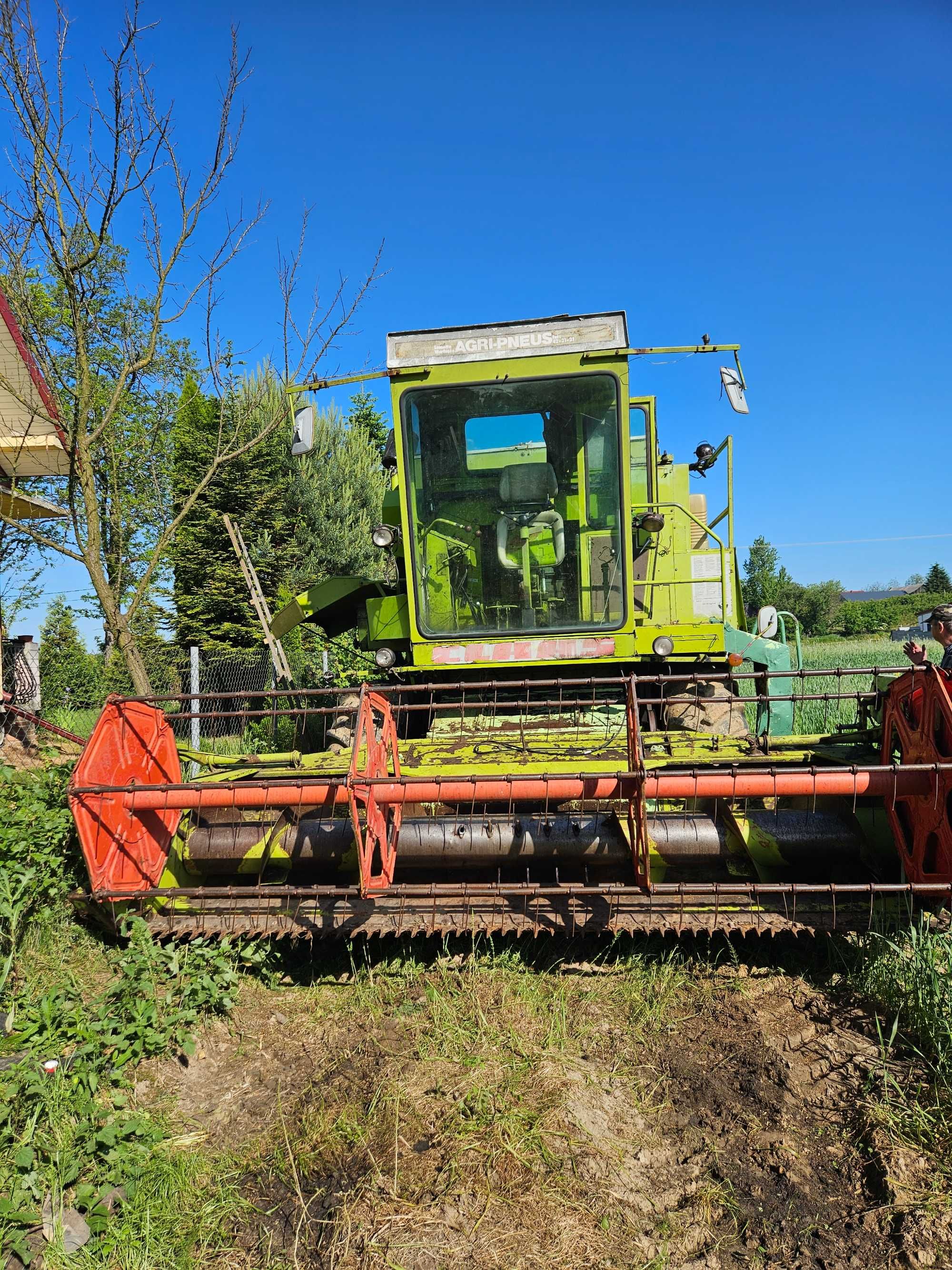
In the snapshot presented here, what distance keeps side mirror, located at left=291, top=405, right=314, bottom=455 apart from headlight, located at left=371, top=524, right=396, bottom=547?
748 mm

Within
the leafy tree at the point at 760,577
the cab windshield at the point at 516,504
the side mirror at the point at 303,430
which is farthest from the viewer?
the leafy tree at the point at 760,577

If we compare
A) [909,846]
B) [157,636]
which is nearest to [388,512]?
[909,846]

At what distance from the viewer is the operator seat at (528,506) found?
538cm

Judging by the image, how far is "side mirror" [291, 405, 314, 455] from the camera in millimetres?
4949

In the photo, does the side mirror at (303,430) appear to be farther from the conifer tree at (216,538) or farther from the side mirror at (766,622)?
the conifer tree at (216,538)

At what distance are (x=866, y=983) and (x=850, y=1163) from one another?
3.52ft

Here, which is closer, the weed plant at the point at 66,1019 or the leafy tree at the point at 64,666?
the weed plant at the point at 66,1019

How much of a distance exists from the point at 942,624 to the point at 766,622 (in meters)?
2.02

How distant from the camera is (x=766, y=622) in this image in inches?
262

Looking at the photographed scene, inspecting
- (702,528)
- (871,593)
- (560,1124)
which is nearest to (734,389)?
(702,528)

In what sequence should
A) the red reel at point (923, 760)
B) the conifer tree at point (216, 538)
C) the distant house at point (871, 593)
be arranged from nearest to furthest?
the red reel at point (923, 760)
the conifer tree at point (216, 538)
the distant house at point (871, 593)

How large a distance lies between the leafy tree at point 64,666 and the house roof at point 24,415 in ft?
20.1

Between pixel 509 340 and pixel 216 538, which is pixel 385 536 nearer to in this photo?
pixel 509 340

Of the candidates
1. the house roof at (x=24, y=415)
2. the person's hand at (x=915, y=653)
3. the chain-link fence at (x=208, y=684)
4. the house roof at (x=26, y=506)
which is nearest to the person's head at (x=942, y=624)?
the person's hand at (x=915, y=653)
